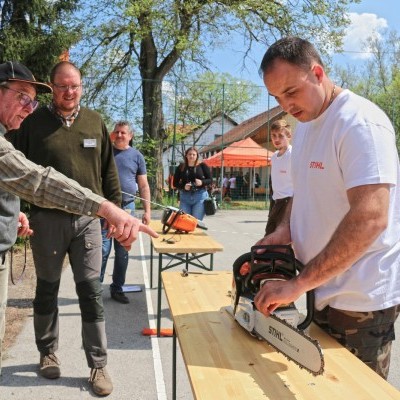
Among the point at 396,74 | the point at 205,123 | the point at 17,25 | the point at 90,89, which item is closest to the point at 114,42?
the point at 90,89

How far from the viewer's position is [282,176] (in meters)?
5.95

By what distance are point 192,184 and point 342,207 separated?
588 cm

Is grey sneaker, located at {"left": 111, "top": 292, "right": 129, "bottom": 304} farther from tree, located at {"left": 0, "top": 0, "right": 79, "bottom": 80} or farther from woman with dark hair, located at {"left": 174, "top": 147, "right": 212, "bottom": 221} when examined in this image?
tree, located at {"left": 0, "top": 0, "right": 79, "bottom": 80}

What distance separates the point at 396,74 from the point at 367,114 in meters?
42.6

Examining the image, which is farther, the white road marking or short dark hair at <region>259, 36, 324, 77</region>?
the white road marking

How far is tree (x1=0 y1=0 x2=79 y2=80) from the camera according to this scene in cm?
776

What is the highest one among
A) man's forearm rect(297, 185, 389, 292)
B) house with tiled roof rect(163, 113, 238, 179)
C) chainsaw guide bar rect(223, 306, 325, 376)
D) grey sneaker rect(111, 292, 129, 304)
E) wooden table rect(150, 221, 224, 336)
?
house with tiled roof rect(163, 113, 238, 179)

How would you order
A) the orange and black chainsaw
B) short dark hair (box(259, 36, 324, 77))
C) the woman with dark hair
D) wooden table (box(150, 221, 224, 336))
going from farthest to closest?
the woman with dark hair
the orange and black chainsaw
wooden table (box(150, 221, 224, 336))
short dark hair (box(259, 36, 324, 77))

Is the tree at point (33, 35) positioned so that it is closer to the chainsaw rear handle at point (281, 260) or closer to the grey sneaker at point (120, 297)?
the grey sneaker at point (120, 297)

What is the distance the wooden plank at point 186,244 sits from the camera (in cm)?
434

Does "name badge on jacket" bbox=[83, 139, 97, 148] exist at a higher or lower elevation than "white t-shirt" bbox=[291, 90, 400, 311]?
higher

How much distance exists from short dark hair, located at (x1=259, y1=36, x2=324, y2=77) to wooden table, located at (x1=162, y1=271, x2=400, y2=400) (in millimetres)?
1055

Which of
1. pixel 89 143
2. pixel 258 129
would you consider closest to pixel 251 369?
pixel 89 143

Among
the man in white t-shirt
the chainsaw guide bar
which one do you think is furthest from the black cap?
the chainsaw guide bar
